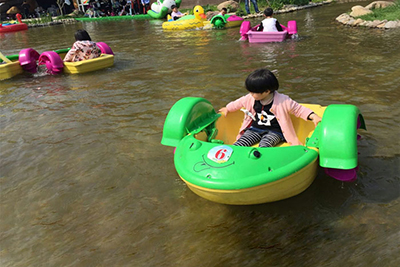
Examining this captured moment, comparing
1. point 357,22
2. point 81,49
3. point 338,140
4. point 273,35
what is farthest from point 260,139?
point 357,22

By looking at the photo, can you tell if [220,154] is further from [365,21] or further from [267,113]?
[365,21]

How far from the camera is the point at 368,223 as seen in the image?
275 cm

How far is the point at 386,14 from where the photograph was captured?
11.0m

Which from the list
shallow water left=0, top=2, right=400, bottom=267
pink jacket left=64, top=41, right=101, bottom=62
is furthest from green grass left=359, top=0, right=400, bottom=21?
pink jacket left=64, top=41, right=101, bottom=62

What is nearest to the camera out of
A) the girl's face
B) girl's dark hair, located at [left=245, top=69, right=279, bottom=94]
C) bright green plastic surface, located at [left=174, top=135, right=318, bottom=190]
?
bright green plastic surface, located at [left=174, top=135, right=318, bottom=190]

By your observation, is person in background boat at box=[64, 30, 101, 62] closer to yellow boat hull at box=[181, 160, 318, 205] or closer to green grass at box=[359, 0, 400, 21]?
yellow boat hull at box=[181, 160, 318, 205]

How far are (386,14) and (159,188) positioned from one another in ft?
34.5

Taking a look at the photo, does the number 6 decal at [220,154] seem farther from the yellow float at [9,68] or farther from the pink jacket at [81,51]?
the yellow float at [9,68]

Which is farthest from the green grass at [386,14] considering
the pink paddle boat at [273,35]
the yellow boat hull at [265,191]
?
the yellow boat hull at [265,191]

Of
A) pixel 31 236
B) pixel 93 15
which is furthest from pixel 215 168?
pixel 93 15

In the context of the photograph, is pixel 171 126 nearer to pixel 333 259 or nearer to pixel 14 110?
pixel 333 259

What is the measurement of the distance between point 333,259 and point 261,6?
17.4m

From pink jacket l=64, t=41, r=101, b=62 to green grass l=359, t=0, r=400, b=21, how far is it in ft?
26.8

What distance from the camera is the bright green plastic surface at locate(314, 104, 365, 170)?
263 centimetres
